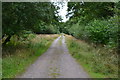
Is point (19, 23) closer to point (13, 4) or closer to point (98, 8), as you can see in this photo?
point (13, 4)

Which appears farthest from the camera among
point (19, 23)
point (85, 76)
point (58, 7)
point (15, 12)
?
point (58, 7)

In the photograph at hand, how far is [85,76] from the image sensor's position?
7512 millimetres

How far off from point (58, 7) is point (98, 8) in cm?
602

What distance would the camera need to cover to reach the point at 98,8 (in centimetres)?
1402

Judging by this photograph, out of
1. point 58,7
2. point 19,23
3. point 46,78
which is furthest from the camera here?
point 58,7

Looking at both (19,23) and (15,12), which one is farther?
(19,23)

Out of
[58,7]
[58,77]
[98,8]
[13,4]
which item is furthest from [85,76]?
[58,7]

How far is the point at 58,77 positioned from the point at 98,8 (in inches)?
354

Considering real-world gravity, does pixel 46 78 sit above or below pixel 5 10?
below

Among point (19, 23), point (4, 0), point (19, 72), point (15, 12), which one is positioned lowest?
point (19, 72)

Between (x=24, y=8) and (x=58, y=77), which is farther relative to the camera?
(x=24, y=8)

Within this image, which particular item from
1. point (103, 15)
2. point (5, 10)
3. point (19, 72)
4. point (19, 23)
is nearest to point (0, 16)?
point (5, 10)

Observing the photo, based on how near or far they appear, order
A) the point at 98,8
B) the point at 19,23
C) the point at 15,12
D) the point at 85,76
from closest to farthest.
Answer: the point at 85,76 < the point at 15,12 < the point at 19,23 < the point at 98,8

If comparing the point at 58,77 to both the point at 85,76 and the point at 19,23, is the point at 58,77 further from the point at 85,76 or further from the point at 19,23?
the point at 19,23
